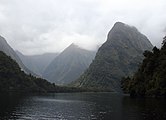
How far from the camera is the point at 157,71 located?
19412 centimetres

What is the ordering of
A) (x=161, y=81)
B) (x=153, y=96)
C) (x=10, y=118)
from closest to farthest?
(x=10, y=118)
(x=161, y=81)
(x=153, y=96)

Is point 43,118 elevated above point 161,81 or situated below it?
below

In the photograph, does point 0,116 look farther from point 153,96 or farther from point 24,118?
point 153,96

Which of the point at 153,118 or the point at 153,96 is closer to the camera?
the point at 153,118

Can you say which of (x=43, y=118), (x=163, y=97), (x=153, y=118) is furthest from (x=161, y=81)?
(x=43, y=118)

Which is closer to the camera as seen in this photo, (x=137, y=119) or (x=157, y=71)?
(x=137, y=119)

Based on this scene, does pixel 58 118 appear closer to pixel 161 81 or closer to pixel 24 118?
pixel 24 118

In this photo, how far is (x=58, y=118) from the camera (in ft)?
286

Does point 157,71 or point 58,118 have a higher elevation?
point 157,71

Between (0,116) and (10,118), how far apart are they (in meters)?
3.88

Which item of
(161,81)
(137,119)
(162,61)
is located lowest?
(137,119)

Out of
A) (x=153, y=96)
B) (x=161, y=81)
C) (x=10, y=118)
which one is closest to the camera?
(x=10, y=118)

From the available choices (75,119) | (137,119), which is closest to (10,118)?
(75,119)

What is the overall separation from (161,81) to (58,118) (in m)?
106
